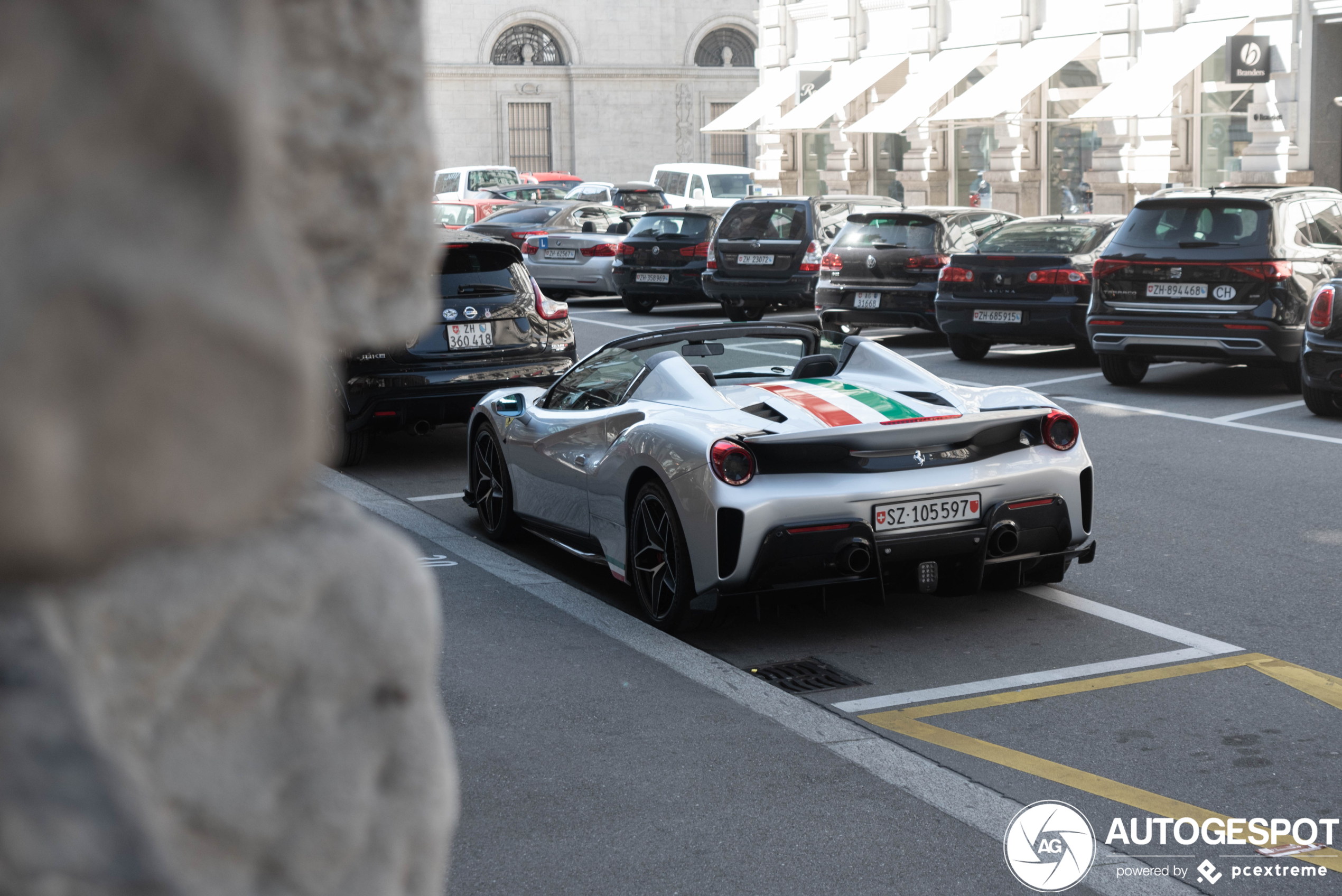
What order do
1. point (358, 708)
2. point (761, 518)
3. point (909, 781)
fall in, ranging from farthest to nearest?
Answer: 1. point (761, 518)
2. point (909, 781)
3. point (358, 708)

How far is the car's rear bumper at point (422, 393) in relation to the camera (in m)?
10.5

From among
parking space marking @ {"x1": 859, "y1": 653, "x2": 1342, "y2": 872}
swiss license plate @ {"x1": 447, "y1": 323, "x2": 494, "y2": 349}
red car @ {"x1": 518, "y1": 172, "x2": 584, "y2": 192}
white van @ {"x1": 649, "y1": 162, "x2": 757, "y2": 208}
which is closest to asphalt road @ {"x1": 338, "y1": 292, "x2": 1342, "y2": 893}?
parking space marking @ {"x1": 859, "y1": 653, "x2": 1342, "y2": 872}

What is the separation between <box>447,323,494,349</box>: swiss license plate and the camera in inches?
425

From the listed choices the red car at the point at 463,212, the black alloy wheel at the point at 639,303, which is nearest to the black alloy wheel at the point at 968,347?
the black alloy wheel at the point at 639,303

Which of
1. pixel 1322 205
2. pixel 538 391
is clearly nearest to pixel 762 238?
pixel 1322 205

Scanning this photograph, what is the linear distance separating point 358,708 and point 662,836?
320 cm

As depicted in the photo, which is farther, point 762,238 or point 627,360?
point 762,238

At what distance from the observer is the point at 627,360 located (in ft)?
24.7

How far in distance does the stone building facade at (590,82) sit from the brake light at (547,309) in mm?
45516

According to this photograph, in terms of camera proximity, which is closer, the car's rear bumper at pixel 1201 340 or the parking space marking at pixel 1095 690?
the parking space marking at pixel 1095 690

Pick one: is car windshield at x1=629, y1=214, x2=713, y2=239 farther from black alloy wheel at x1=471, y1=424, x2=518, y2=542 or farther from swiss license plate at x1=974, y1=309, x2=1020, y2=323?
black alloy wheel at x1=471, y1=424, x2=518, y2=542

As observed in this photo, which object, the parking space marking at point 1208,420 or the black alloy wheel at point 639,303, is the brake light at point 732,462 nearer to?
the parking space marking at point 1208,420

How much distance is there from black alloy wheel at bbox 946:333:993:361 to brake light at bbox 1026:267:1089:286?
960 mm

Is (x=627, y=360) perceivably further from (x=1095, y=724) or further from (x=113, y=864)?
(x=113, y=864)
